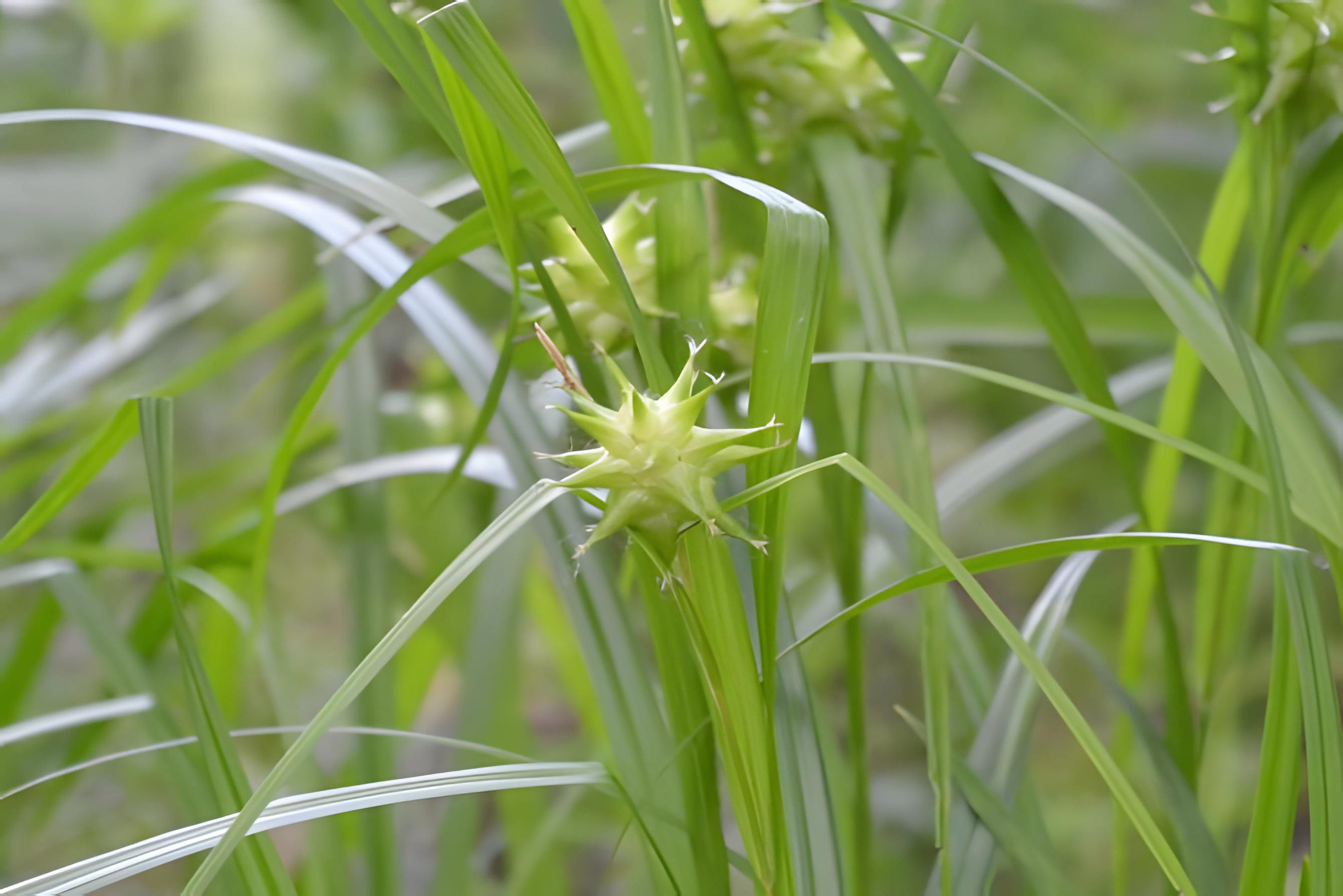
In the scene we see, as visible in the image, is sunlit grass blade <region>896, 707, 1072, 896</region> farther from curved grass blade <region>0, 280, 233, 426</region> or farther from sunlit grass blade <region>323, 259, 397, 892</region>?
curved grass blade <region>0, 280, 233, 426</region>

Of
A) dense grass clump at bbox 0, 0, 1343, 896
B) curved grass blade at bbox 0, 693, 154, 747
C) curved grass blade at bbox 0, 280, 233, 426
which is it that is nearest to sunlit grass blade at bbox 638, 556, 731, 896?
dense grass clump at bbox 0, 0, 1343, 896

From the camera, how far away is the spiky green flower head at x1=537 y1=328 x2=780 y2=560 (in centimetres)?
18

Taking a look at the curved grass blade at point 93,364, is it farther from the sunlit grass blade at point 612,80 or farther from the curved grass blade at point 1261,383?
the curved grass blade at point 1261,383

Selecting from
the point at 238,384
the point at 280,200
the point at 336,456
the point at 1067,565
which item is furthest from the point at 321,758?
the point at 1067,565

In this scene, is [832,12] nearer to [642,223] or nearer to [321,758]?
[642,223]

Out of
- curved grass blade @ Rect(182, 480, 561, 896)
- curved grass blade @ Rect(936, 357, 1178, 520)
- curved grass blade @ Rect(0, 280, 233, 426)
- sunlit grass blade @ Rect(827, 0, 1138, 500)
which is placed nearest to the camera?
curved grass blade @ Rect(182, 480, 561, 896)

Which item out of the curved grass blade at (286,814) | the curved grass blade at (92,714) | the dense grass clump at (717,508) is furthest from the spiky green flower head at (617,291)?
the curved grass blade at (92,714)

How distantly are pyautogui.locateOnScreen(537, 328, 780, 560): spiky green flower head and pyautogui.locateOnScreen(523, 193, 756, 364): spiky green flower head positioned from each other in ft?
0.16

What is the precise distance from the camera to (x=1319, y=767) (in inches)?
8.3

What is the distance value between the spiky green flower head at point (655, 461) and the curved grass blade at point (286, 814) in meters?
0.07

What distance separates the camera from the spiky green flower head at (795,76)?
28 cm

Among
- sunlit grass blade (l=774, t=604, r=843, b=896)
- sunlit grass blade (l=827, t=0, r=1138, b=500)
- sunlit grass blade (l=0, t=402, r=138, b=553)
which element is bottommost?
sunlit grass blade (l=774, t=604, r=843, b=896)

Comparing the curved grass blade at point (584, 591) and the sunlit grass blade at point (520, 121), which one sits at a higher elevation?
the sunlit grass blade at point (520, 121)

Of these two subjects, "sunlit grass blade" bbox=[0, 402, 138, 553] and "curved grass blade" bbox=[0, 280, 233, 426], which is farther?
"curved grass blade" bbox=[0, 280, 233, 426]
